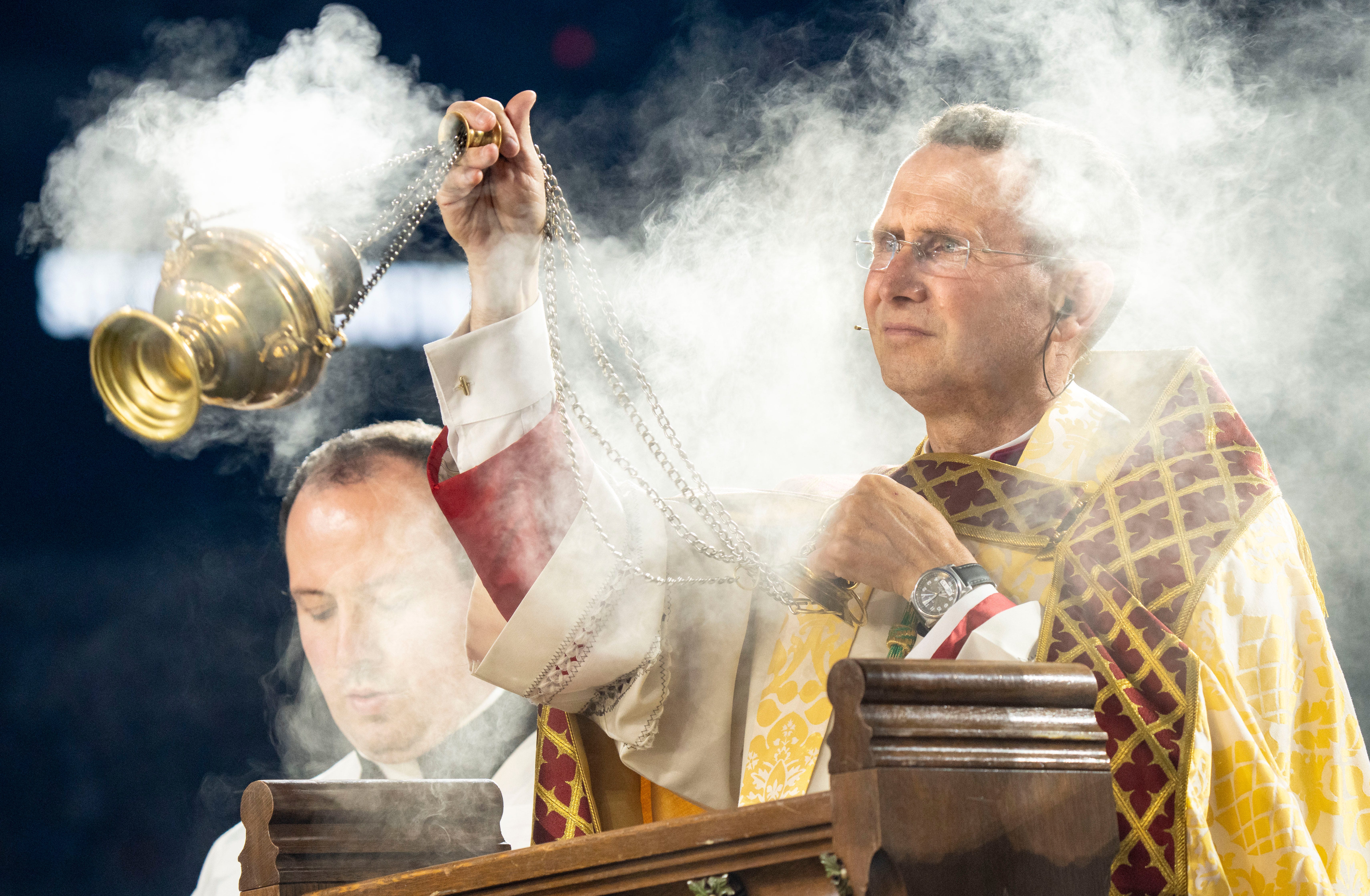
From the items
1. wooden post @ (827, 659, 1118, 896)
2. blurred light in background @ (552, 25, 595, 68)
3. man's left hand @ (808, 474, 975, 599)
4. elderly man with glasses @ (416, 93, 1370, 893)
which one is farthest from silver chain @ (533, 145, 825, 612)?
blurred light in background @ (552, 25, 595, 68)

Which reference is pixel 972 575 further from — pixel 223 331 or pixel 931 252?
pixel 223 331

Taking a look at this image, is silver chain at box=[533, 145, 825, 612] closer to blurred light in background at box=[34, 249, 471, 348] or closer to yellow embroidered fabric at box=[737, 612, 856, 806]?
yellow embroidered fabric at box=[737, 612, 856, 806]

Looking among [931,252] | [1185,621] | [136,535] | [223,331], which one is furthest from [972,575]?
[136,535]

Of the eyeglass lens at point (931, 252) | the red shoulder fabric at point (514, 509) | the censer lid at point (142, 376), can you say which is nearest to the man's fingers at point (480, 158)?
the red shoulder fabric at point (514, 509)

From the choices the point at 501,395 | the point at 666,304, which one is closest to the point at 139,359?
the point at 501,395

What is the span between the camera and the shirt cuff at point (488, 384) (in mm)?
2137

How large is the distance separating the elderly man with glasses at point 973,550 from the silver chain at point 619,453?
21mm

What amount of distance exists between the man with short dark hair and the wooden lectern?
2.20 metres

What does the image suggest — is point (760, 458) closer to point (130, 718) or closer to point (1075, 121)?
point (1075, 121)

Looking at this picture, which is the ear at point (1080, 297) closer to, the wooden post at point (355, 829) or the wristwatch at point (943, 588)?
the wristwatch at point (943, 588)

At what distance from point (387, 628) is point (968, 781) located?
9.00 ft

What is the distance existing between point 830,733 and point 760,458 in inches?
67.3

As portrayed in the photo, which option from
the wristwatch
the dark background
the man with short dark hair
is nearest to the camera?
the wristwatch

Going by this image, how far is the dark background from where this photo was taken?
3.79 m
